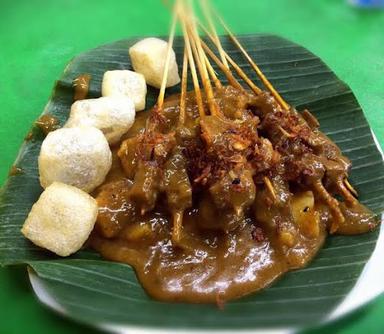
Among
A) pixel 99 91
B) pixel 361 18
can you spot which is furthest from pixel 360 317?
pixel 361 18

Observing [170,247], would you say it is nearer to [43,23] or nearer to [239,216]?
[239,216]

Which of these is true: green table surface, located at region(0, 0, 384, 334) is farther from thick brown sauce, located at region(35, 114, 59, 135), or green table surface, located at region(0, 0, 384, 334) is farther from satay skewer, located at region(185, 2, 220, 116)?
satay skewer, located at region(185, 2, 220, 116)

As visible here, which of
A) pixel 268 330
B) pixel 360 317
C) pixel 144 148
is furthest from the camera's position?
pixel 144 148

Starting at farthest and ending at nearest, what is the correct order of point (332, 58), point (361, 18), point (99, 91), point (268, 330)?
1. point (361, 18)
2. point (332, 58)
3. point (99, 91)
4. point (268, 330)

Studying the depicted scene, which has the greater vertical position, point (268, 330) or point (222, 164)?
point (222, 164)

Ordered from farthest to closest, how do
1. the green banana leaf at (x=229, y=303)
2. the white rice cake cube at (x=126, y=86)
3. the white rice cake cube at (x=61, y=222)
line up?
the white rice cake cube at (x=126, y=86)
the white rice cake cube at (x=61, y=222)
the green banana leaf at (x=229, y=303)

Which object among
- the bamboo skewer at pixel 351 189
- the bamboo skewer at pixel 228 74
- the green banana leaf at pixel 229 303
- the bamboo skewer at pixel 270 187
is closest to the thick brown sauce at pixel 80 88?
the green banana leaf at pixel 229 303

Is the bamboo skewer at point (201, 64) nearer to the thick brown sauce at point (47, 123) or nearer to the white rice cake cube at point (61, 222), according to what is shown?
the white rice cake cube at point (61, 222)
